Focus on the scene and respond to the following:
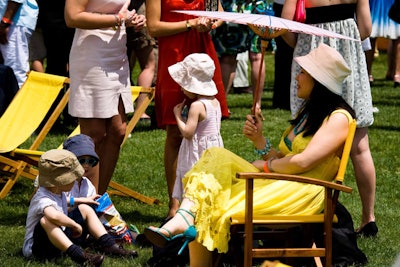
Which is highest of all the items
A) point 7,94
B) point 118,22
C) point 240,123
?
point 118,22

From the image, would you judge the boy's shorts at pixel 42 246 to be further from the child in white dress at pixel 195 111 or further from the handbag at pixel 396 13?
the handbag at pixel 396 13

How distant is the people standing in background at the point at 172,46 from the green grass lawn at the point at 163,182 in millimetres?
530

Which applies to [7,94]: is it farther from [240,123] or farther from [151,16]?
[240,123]

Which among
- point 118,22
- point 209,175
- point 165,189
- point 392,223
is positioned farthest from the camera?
point 165,189

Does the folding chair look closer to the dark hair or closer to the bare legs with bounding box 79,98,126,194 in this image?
the dark hair

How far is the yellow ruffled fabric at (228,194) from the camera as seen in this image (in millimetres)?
5055

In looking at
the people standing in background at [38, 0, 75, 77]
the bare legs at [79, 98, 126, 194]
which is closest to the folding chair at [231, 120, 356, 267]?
the bare legs at [79, 98, 126, 194]

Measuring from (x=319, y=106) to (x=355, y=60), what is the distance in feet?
3.74

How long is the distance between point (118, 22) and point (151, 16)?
0.25 metres

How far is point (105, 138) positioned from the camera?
A: 264 inches

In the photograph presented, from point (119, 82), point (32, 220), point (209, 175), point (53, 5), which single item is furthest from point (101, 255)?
point (53, 5)

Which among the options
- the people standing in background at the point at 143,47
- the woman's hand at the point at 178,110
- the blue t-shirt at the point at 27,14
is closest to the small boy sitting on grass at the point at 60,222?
the woman's hand at the point at 178,110

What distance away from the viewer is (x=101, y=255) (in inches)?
221

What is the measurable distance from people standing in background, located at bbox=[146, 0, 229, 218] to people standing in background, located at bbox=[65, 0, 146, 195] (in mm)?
127
